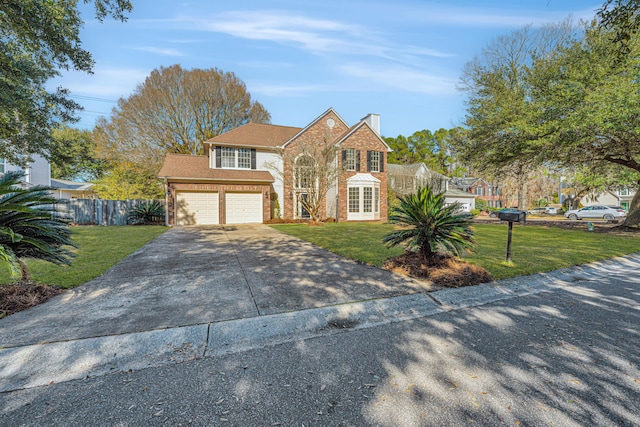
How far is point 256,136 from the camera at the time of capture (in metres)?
19.7

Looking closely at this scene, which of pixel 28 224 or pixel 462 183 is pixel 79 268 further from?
pixel 462 183

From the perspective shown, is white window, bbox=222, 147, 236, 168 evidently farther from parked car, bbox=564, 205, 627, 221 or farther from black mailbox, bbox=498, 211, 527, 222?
parked car, bbox=564, 205, 627, 221

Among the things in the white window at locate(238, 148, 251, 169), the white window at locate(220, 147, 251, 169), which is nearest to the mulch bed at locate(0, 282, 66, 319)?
the white window at locate(220, 147, 251, 169)

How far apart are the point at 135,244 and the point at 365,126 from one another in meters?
15.9

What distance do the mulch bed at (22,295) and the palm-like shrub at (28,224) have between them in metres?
0.27

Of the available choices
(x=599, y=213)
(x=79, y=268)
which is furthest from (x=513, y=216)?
(x=599, y=213)

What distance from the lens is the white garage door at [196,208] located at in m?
16.7

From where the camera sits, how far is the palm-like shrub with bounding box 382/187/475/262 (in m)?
5.05

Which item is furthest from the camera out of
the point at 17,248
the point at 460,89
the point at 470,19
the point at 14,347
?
the point at 460,89

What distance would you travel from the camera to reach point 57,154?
1060 cm

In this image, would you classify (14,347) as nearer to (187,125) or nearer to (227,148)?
(227,148)

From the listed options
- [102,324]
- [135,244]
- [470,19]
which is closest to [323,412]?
[102,324]

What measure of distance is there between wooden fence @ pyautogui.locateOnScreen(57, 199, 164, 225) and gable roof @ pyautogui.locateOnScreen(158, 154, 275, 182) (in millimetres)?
4051

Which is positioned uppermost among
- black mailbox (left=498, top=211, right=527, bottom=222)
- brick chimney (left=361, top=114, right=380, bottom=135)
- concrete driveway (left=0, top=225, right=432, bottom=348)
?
brick chimney (left=361, top=114, right=380, bottom=135)
